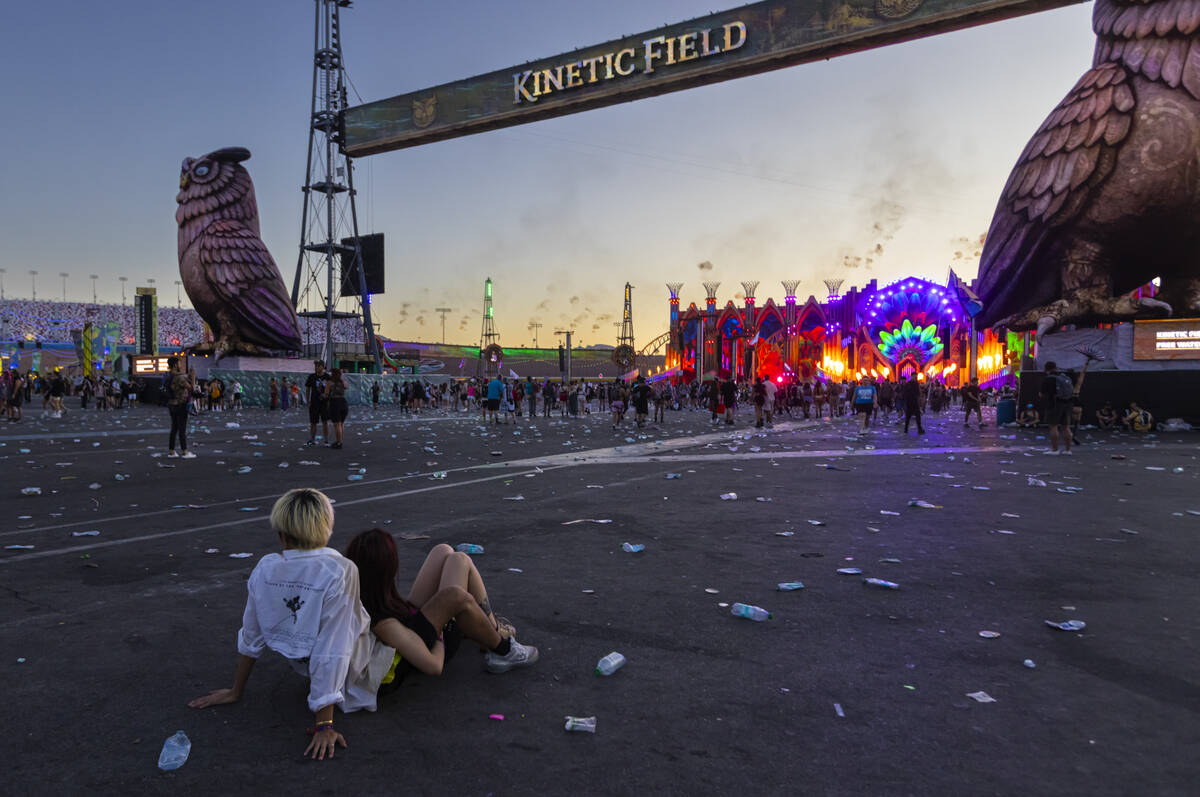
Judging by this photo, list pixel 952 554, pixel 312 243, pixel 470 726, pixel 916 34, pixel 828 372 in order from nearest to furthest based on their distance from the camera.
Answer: pixel 470 726, pixel 952 554, pixel 916 34, pixel 312 243, pixel 828 372

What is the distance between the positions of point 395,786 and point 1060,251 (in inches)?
1097

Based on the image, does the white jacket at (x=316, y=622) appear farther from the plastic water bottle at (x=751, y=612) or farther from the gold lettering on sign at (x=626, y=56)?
the gold lettering on sign at (x=626, y=56)

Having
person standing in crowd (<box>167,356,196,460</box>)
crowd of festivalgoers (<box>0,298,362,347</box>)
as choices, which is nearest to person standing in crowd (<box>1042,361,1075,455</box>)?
person standing in crowd (<box>167,356,196,460</box>)

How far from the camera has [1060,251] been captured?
968 inches

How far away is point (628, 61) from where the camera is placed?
80.2 ft

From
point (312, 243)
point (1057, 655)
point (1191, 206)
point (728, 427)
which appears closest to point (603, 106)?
point (728, 427)

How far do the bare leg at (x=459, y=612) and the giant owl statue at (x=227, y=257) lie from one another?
45776 millimetres

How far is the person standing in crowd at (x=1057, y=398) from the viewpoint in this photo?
46.8 feet

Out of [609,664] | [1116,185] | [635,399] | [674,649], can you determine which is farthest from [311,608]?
[1116,185]

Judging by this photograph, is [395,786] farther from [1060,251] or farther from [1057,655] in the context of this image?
[1060,251]

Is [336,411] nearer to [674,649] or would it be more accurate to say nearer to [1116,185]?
[674,649]

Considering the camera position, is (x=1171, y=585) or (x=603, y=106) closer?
(x=1171, y=585)

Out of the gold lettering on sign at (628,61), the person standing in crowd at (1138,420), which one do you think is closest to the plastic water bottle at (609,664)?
the gold lettering on sign at (628,61)

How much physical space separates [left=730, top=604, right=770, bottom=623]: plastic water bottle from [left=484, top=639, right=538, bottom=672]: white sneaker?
1427mm
